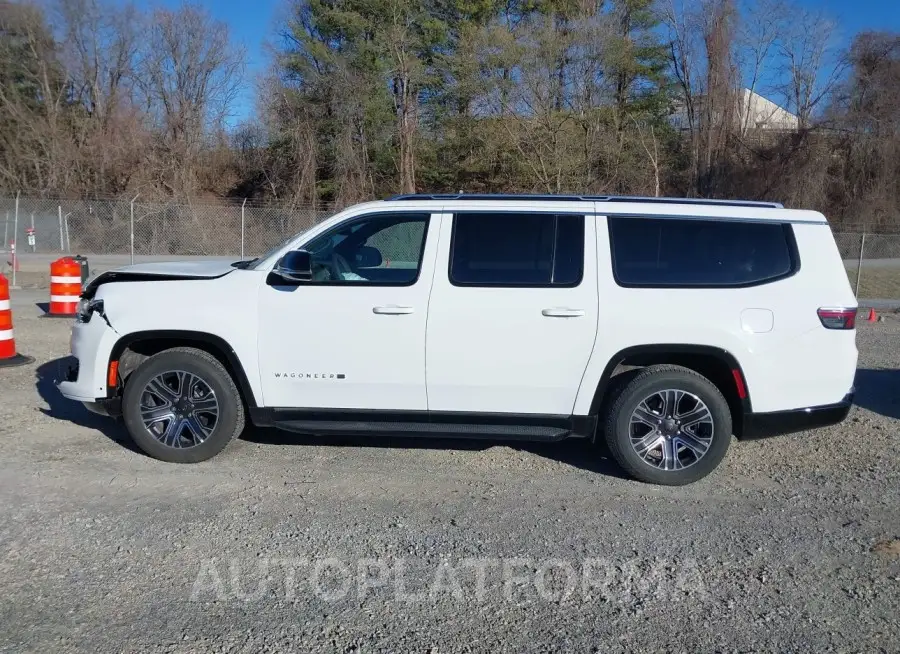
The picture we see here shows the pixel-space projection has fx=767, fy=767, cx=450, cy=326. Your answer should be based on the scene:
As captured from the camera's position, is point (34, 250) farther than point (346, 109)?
No

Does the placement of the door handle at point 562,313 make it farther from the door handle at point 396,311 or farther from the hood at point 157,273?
the hood at point 157,273

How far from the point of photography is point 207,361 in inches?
214

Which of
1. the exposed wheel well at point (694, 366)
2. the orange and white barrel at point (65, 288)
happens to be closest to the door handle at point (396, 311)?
the exposed wheel well at point (694, 366)

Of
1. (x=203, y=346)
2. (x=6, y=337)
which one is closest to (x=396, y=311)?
(x=203, y=346)

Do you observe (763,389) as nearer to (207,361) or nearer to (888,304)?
(207,361)

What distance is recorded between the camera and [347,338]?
528 centimetres

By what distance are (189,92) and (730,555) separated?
4026 centimetres

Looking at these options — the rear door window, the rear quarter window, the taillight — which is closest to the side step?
the rear door window

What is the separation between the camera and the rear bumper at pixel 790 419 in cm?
522

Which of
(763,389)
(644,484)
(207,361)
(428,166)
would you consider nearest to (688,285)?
(763,389)

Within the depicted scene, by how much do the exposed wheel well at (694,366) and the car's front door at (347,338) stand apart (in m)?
1.27

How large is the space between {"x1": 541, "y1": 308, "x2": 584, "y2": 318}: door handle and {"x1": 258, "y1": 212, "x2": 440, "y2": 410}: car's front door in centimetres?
83
